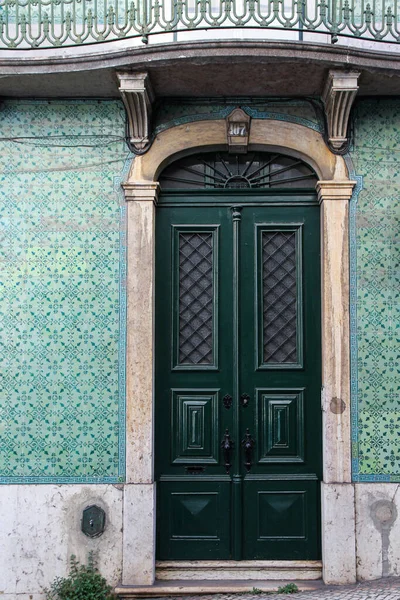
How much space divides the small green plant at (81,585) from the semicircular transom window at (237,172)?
355cm

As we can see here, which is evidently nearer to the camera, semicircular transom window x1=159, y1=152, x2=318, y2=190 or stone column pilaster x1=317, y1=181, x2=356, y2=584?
stone column pilaster x1=317, y1=181, x2=356, y2=584

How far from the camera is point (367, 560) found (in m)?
6.27

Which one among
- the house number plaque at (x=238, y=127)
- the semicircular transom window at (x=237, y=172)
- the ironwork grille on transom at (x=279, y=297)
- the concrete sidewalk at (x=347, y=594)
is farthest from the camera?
the semicircular transom window at (x=237, y=172)

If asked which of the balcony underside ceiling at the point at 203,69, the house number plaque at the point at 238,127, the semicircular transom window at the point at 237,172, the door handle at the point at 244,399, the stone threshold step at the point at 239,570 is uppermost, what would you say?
the balcony underside ceiling at the point at 203,69

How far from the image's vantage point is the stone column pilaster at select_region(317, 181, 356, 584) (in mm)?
6242

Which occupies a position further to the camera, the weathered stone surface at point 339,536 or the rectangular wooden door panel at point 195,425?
the rectangular wooden door panel at point 195,425

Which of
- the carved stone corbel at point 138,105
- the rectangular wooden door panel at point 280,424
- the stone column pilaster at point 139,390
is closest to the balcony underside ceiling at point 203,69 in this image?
the carved stone corbel at point 138,105

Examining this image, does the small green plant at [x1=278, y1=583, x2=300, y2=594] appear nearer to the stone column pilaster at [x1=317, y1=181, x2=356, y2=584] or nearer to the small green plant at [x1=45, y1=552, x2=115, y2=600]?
the stone column pilaster at [x1=317, y1=181, x2=356, y2=584]

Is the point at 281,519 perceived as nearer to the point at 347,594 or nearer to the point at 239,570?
the point at 239,570

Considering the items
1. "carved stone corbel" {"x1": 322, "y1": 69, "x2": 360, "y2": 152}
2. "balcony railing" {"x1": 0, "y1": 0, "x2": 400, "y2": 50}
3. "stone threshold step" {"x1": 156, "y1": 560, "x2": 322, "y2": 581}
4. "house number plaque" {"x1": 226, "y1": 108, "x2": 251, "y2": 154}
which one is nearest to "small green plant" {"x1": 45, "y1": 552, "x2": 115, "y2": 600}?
"stone threshold step" {"x1": 156, "y1": 560, "x2": 322, "y2": 581}

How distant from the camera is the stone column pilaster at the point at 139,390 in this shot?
6254mm

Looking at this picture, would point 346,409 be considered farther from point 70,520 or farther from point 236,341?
point 70,520

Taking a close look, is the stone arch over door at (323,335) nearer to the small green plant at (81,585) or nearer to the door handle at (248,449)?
the small green plant at (81,585)

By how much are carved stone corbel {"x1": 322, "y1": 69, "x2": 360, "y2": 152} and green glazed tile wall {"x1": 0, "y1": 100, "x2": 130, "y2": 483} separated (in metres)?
1.90
